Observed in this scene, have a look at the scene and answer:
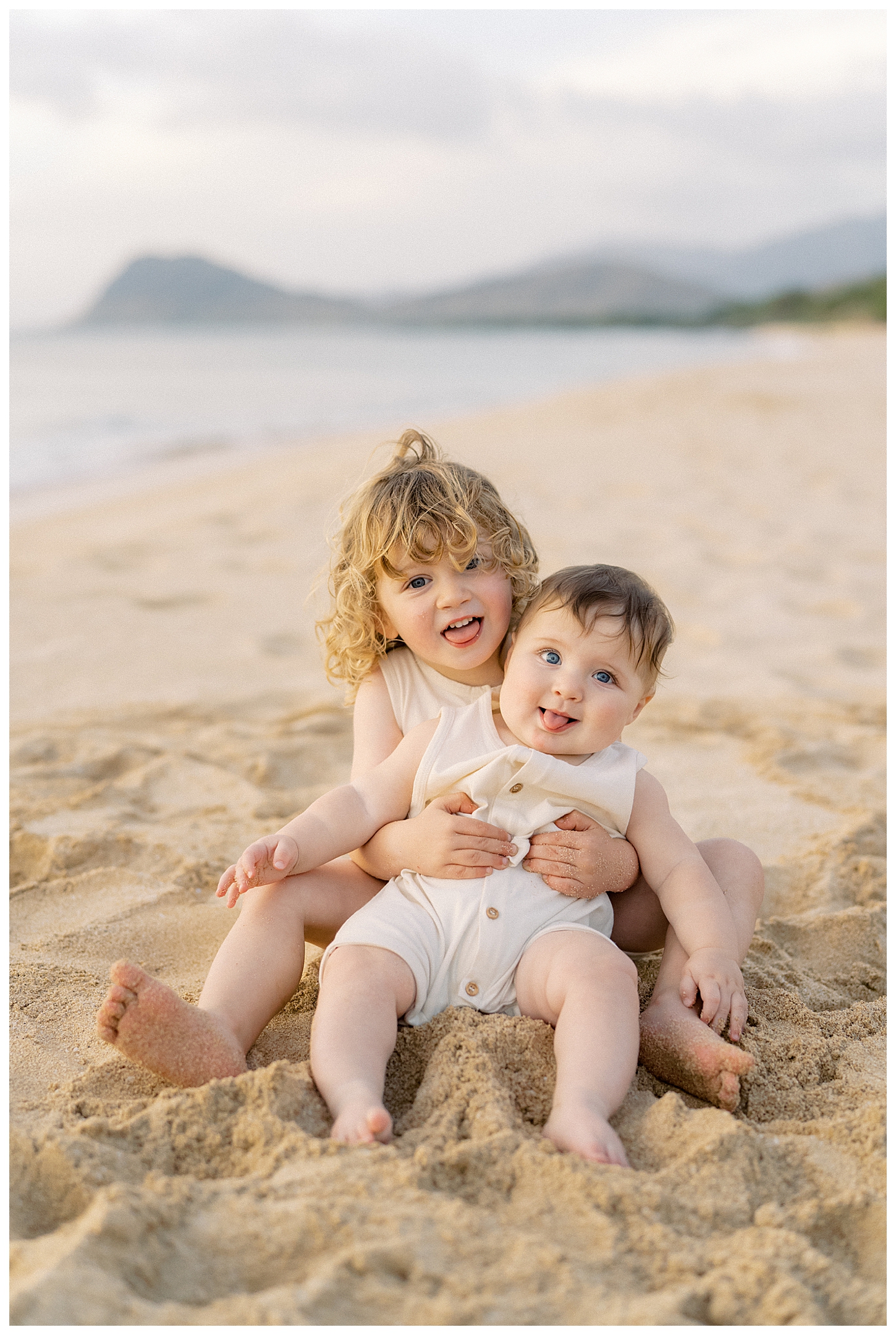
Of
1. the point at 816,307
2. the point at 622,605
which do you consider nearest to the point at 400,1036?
the point at 622,605

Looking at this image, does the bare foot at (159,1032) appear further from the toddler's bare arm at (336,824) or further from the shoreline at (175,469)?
the shoreline at (175,469)

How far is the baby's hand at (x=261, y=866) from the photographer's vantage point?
1927mm

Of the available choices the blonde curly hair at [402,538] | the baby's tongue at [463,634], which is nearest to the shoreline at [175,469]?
the blonde curly hair at [402,538]

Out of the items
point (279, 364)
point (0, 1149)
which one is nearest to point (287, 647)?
point (0, 1149)

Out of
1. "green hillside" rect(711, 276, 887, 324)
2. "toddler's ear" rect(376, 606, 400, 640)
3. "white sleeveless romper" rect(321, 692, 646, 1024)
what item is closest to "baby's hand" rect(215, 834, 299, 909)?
"white sleeveless romper" rect(321, 692, 646, 1024)

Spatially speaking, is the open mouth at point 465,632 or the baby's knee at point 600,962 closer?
the baby's knee at point 600,962

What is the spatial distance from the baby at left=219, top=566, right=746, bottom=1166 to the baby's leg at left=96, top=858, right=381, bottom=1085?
2.5 inches

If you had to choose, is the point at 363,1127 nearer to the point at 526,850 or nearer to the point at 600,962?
the point at 600,962

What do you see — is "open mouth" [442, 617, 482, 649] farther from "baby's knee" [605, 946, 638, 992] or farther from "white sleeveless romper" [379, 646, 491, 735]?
"baby's knee" [605, 946, 638, 992]

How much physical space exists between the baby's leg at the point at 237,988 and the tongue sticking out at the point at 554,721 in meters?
0.49

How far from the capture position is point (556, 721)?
2.00 metres

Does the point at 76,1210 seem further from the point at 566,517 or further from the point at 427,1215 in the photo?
the point at 566,517

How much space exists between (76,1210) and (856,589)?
14.5ft

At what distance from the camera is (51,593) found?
5.01 m
